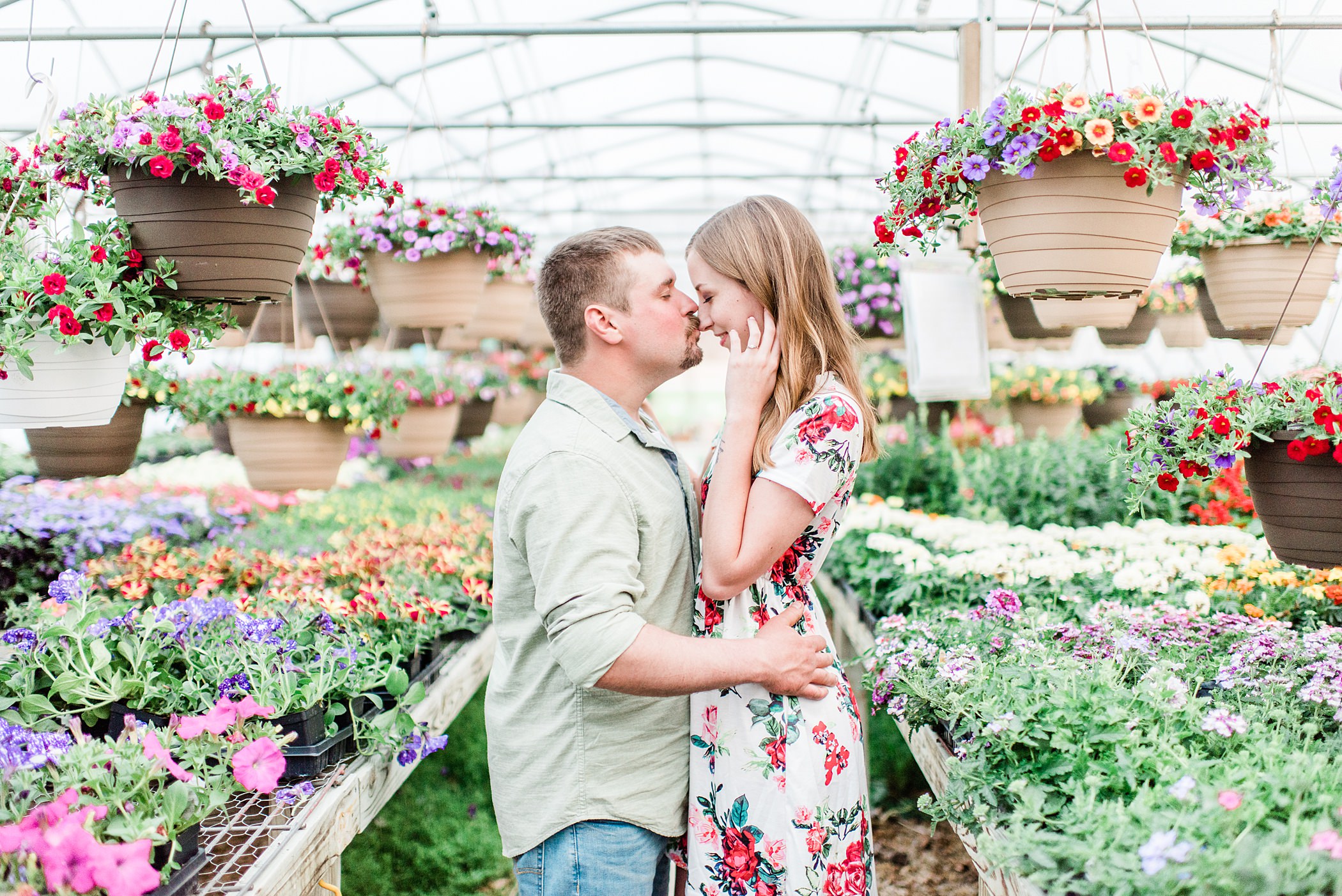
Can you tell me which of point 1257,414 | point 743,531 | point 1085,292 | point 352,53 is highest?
point 352,53

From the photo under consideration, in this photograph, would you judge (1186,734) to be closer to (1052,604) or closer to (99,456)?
(1052,604)

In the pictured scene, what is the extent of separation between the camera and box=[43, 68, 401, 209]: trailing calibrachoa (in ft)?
4.71

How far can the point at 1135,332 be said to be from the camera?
369cm

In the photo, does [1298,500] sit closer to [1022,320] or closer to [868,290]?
[1022,320]

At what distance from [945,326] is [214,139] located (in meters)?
2.09

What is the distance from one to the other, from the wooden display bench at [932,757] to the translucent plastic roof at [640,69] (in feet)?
5.27

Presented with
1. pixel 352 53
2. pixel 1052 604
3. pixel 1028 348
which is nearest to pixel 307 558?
pixel 1052 604

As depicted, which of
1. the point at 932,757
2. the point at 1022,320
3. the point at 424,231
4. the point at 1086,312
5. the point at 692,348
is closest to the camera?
the point at 692,348

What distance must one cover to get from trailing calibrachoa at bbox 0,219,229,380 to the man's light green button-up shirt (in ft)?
2.19

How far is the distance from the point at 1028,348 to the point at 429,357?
428 cm

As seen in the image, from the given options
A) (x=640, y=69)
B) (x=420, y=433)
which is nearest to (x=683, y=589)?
(x=420, y=433)

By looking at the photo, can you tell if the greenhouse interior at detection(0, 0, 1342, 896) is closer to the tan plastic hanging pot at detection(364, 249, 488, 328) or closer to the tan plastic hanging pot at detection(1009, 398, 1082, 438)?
the tan plastic hanging pot at detection(364, 249, 488, 328)

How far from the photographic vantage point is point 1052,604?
2.42 meters

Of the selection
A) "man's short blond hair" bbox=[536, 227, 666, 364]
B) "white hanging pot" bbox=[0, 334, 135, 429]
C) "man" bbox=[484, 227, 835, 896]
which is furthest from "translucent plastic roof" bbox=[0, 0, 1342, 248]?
"man" bbox=[484, 227, 835, 896]
